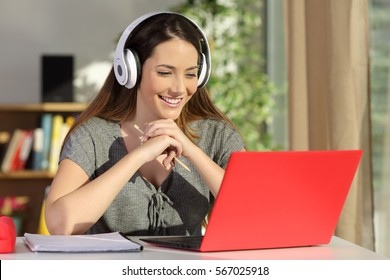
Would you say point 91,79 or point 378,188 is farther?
point 91,79

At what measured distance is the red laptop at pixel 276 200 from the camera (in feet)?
5.27

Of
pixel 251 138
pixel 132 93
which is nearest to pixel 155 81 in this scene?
pixel 132 93

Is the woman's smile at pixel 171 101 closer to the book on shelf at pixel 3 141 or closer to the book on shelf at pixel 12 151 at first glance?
the book on shelf at pixel 12 151

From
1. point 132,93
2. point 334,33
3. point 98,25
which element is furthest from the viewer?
point 98,25

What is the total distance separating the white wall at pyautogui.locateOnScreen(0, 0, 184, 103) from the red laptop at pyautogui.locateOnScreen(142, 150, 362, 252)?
4.25 meters

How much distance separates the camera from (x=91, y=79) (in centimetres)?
593

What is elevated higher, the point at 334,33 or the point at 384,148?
the point at 334,33

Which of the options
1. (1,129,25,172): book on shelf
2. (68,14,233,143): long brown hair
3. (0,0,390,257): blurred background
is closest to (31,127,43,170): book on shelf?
(1,129,25,172): book on shelf

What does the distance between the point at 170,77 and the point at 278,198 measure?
0.65 m

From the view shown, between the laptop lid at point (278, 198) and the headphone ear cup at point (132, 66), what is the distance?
27.2 inches

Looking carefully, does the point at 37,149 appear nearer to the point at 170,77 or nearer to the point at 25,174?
the point at 25,174

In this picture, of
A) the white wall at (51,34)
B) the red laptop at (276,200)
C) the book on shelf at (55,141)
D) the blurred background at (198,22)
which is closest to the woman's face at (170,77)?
the red laptop at (276,200)
